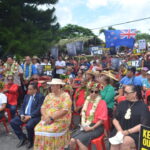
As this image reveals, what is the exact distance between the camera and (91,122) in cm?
409

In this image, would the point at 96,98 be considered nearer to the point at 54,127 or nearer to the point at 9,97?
the point at 54,127

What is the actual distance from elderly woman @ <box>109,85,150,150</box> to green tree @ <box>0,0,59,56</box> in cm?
885

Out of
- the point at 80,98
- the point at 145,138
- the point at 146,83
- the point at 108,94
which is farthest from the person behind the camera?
the point at 146,83

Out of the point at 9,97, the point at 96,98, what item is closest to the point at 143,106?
the point at 96,98

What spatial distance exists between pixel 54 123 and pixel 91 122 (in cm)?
66

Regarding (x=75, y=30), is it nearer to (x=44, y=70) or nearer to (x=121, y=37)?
(x=121, y=37)

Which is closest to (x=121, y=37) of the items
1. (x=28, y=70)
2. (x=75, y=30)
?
(x=28, y=70)

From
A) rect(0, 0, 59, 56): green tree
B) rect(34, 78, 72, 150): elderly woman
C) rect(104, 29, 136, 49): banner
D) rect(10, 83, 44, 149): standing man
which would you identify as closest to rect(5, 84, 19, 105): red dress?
rect(10, 83, 44, 149): standing man

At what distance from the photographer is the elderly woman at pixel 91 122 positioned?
152 inches

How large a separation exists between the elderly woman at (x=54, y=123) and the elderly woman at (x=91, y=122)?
0.32 m

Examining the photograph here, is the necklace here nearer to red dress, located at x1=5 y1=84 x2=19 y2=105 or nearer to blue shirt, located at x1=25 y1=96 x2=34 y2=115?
blue shirt, located at x1=25 y1=96 x2=34 y2=115

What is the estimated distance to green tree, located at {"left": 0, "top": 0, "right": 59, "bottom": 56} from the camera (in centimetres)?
1178

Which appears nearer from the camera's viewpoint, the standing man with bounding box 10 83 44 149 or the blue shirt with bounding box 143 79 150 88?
the standing man with bounding box 10 83 44 149

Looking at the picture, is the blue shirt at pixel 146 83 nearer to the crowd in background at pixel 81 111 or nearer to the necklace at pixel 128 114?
the crowd in background at pixel 81 111
